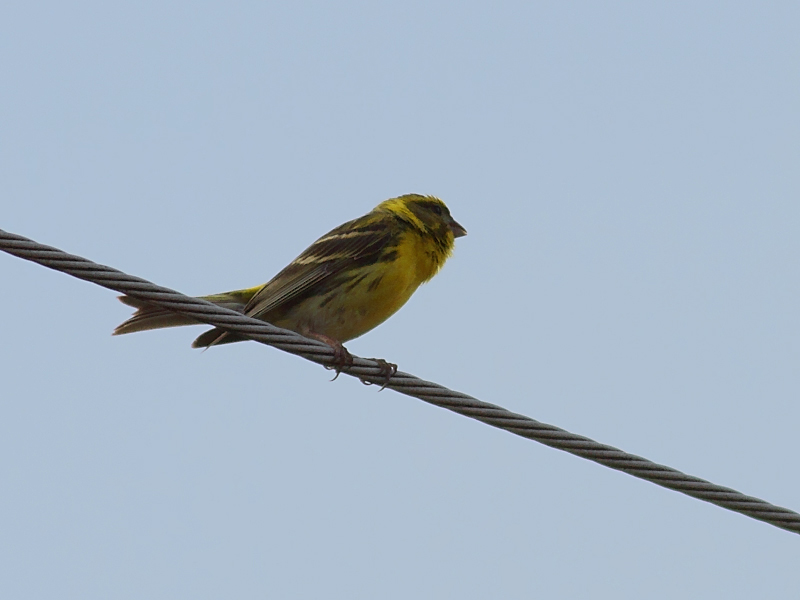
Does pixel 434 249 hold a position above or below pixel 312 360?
above

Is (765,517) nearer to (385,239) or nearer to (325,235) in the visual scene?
(385,239)

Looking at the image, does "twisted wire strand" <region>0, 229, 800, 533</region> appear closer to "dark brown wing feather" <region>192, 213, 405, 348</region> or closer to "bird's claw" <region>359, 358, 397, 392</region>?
"bird's claw" <region>359, 358, 397, 392</region>

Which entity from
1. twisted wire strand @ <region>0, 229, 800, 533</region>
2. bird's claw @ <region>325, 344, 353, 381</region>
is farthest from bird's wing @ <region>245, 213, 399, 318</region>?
twisted wire strand @ <region>0, 229, 800, 533</region>

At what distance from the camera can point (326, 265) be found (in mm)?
7016

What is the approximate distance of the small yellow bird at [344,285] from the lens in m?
6.87

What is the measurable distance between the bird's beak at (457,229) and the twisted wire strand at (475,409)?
3073 mm

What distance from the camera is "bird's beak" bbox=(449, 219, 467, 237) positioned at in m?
7.94

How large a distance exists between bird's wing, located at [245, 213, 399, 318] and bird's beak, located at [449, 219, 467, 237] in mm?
770

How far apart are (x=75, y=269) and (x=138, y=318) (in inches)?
94.9

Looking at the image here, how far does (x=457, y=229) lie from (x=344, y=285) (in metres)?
1.40

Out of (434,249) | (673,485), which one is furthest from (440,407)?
(434,249)

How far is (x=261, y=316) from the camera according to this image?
7.02 m

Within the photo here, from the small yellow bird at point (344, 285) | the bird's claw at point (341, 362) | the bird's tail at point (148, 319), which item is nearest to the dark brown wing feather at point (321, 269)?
the small yellow bird at point (344, 285)

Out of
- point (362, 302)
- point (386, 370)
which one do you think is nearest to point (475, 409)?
point (386, 370)
